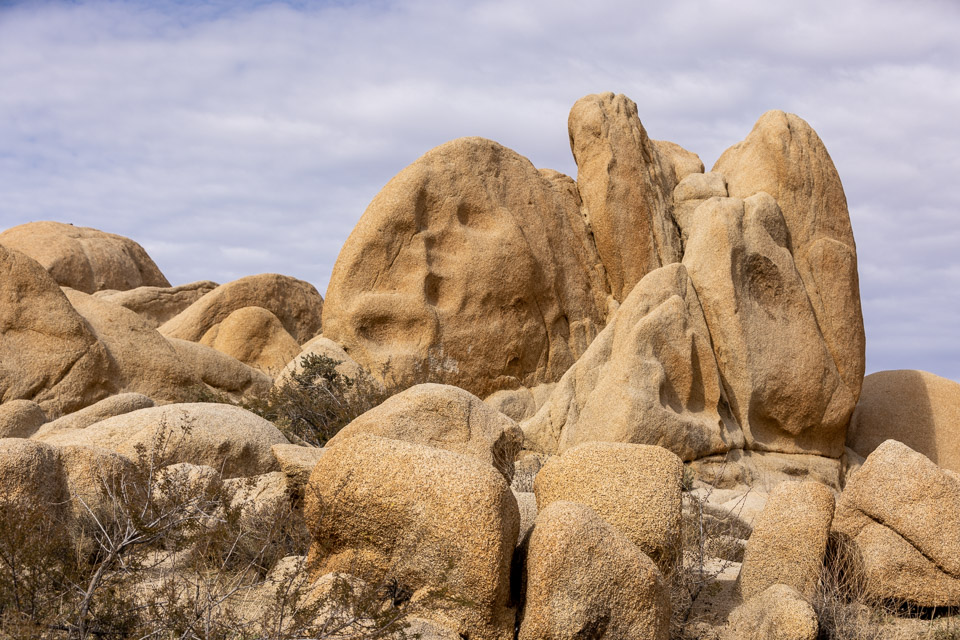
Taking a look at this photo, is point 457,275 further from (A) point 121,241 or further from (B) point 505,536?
(A) point 121,241

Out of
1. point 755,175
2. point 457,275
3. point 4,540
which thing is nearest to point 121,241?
point 457,275

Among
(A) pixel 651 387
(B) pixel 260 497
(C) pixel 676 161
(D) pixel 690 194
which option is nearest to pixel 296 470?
(B) pixel 260 497

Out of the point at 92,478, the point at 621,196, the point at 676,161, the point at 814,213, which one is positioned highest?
the point at 676,161

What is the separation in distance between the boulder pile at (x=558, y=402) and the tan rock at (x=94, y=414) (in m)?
0.04

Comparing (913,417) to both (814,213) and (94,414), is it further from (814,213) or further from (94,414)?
(94,414)

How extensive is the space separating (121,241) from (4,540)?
2430 centimetres

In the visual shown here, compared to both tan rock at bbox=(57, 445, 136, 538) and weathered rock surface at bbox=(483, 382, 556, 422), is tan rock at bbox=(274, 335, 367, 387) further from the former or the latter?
tan rock at bbox=(57, 445, 136, 538)

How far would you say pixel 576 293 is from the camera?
15.8 metres

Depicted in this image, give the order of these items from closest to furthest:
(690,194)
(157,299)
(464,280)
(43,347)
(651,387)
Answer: (651,387) < (43,347) < (464,280) < (690,194) < (157,299)

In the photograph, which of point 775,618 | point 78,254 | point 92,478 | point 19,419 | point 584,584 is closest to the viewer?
point 584,584

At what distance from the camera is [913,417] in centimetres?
1473

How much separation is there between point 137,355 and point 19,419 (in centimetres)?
369

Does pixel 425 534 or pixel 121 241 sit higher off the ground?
pixel 121 241

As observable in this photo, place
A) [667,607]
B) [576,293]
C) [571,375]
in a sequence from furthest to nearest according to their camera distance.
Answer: [576,293], [571,375], [667,607]
